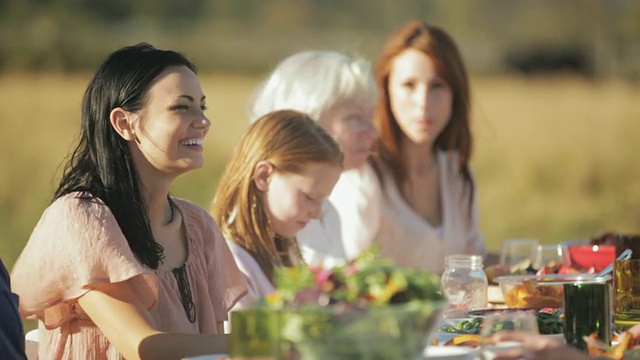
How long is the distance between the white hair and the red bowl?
900 millimetres

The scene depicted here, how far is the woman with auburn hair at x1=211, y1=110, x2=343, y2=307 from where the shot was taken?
3.46 metres

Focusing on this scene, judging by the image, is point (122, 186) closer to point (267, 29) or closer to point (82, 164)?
point (82, 164)

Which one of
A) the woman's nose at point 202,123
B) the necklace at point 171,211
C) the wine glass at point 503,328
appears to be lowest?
the wine glass at point 503,328

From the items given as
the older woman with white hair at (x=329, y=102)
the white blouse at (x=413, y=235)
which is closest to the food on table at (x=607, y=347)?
the older woman with white hair at (x=329, y=102)

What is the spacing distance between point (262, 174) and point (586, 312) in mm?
1226

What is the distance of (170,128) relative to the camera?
2871mm

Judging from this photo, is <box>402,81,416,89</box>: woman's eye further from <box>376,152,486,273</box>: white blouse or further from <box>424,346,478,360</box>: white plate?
<box>424,346,478,360</box>: white plate

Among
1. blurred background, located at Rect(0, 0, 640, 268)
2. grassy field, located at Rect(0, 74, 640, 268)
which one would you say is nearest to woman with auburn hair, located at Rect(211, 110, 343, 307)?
grassy field, located at Rect(0, 74, 640, 268)

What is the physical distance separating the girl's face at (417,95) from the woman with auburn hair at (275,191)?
1.32 meters

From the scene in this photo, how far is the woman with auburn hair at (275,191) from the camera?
346 centimetres

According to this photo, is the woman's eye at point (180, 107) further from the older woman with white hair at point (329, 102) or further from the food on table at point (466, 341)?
the older woman with white hair at point (329, 102)

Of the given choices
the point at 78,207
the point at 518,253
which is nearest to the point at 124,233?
the point at 78,207

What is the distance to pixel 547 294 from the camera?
3.24 meters

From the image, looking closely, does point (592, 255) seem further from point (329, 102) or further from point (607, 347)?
point (607, 347)
